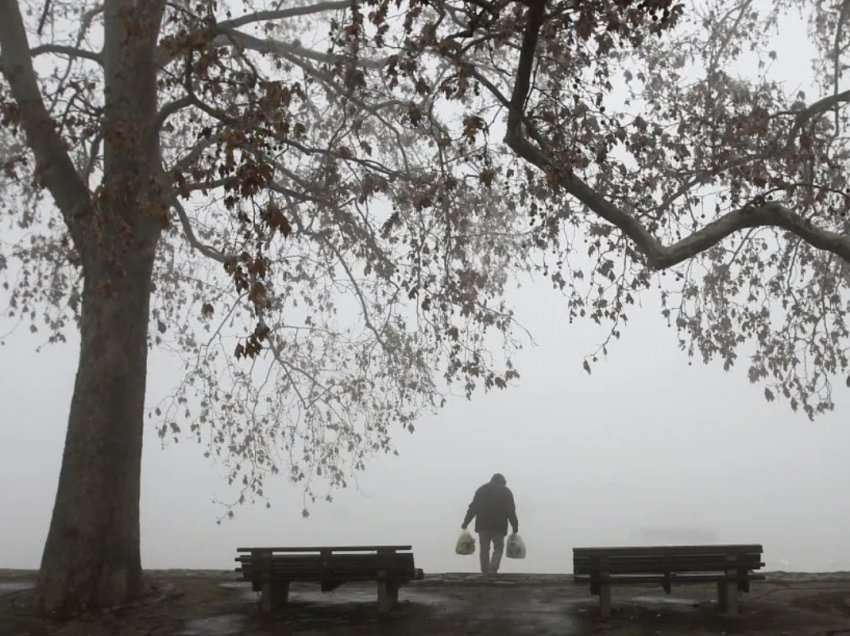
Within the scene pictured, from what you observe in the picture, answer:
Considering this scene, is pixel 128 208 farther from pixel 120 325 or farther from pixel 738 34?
pixel 738 34

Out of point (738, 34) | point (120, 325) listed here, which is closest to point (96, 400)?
point (120, 325)

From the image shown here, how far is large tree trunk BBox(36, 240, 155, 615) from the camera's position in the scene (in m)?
11.3

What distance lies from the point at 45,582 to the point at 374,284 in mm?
7110

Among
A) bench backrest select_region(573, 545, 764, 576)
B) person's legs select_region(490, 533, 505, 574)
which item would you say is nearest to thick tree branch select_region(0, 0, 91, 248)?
bench backrest select_region(573, 545, 764, 576)

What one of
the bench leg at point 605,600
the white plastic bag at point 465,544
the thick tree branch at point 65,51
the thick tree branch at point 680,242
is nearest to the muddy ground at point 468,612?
the bench leg at point 605,600

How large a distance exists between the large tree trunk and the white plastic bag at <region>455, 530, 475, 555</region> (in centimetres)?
499

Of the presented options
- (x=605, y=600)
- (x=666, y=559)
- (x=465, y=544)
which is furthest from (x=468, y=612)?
(x=465, y=544)

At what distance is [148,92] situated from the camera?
13078mm

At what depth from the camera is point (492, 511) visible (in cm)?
1506

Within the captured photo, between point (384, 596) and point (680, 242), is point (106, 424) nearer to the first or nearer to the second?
point (384, 596)

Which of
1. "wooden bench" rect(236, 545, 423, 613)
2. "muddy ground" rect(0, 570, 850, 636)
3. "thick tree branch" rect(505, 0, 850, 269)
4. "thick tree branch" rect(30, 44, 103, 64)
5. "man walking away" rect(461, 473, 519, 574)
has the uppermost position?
"thick tree branch" rect(30, 44, 103, 64)

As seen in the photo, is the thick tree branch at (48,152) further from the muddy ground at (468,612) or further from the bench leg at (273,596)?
the bench leg at (273,596)

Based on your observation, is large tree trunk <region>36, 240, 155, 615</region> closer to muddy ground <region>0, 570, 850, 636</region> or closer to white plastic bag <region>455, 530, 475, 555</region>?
muddy ground <region>0, 570, 850, 636</region>

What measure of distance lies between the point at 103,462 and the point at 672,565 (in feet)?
21.2
